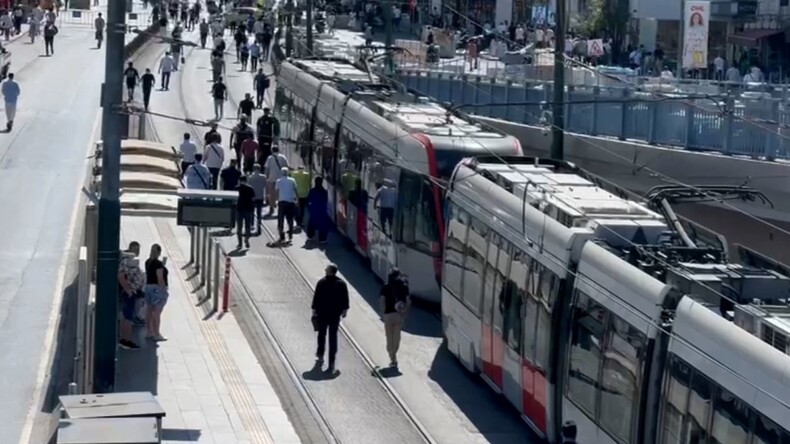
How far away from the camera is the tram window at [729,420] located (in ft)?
43.1

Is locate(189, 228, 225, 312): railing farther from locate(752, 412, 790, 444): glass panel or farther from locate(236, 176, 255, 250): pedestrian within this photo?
locate(752, 412, 790, 444): glass panel

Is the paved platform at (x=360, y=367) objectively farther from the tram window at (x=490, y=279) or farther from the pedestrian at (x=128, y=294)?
the pedestrian at (x=128, y=294)

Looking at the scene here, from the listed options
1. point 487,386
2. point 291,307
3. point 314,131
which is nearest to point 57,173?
point 314,131

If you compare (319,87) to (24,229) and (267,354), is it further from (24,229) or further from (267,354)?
(267,354)

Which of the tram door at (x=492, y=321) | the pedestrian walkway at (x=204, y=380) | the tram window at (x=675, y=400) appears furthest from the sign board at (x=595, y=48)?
the tram window at (x=675, y=400)

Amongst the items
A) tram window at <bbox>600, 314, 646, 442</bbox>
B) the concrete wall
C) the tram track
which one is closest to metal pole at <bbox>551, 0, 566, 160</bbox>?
the concrete wall

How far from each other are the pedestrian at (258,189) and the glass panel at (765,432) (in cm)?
2094

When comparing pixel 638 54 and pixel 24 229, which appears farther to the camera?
pixel 638 54

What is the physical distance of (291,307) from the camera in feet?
87.8

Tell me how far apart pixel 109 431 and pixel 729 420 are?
4566 millimetres

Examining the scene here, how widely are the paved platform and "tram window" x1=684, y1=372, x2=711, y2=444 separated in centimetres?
549

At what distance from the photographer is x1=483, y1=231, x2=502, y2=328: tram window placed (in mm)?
20453

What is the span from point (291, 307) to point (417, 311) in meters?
1.87

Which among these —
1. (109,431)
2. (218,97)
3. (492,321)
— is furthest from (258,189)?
(109,431)
